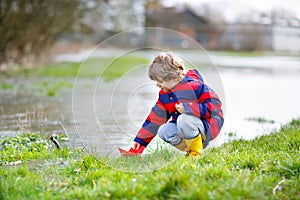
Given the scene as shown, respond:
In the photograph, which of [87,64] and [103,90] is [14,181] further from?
[103,90]

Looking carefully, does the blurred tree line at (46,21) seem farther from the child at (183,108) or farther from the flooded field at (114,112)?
the child at (183,108)

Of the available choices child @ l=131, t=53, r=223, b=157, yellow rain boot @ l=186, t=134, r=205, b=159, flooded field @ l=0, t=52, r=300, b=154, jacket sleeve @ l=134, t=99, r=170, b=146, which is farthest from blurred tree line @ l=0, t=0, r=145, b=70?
yellow rain boot @ l=186, t=134, r=205, b=159

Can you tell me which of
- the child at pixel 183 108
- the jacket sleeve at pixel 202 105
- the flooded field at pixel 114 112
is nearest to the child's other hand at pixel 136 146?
the child at pixel 183 108

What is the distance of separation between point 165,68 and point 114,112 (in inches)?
176

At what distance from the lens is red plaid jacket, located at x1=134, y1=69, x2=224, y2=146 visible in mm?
4965

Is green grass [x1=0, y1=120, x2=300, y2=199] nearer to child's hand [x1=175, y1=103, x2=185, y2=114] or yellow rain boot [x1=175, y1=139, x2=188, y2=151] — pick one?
yellow rain boot [x1=175, y1=139, x2=188, y2=151]

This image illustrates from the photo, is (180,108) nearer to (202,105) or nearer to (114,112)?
(202,105)

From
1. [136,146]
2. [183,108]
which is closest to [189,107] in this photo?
[183,108]

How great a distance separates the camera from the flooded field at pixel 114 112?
6.41 m

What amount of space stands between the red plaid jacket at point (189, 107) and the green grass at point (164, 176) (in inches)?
12.0

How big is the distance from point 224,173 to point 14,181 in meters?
1.68

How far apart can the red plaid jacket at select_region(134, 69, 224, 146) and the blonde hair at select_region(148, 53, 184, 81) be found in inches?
4.5

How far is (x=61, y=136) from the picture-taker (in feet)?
21.2

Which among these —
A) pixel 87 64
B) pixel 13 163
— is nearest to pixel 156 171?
pixel 13 163
